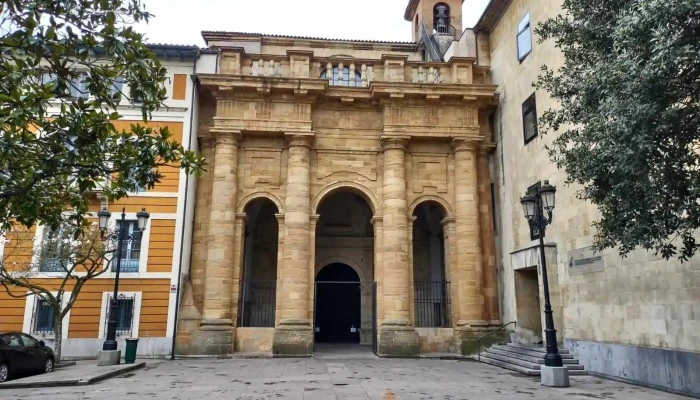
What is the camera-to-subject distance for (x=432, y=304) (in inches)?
810

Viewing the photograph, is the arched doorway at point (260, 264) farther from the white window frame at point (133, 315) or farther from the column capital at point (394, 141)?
the column capital at point (394, 141)

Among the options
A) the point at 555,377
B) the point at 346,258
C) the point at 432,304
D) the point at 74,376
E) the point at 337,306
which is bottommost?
the point at 74,376

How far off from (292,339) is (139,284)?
17.8 ft

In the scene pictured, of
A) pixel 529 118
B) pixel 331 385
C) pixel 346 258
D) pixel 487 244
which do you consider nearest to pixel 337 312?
pixel 346 258

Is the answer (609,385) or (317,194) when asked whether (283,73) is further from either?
(609,385)

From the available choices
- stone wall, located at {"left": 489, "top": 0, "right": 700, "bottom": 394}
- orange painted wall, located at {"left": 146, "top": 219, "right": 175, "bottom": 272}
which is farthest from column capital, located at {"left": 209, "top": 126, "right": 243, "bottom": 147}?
stone wall, located at {"left": 489, "top": 0, "right": 700, "bottom": 394}

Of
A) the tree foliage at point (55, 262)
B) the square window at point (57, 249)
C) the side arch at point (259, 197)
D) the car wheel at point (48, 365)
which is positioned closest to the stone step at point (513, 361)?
the side arch at point (259, 197)

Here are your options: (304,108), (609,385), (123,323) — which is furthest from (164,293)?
(609,385)

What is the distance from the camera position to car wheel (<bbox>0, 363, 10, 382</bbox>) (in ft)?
38.4

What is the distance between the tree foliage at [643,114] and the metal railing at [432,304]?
1164 cm

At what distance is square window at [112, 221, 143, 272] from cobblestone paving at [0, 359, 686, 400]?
3.96 meters

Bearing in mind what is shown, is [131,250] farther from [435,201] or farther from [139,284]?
[435,201]

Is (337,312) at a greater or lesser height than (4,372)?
greater

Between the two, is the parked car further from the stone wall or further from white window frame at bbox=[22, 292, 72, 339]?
the stone wall
